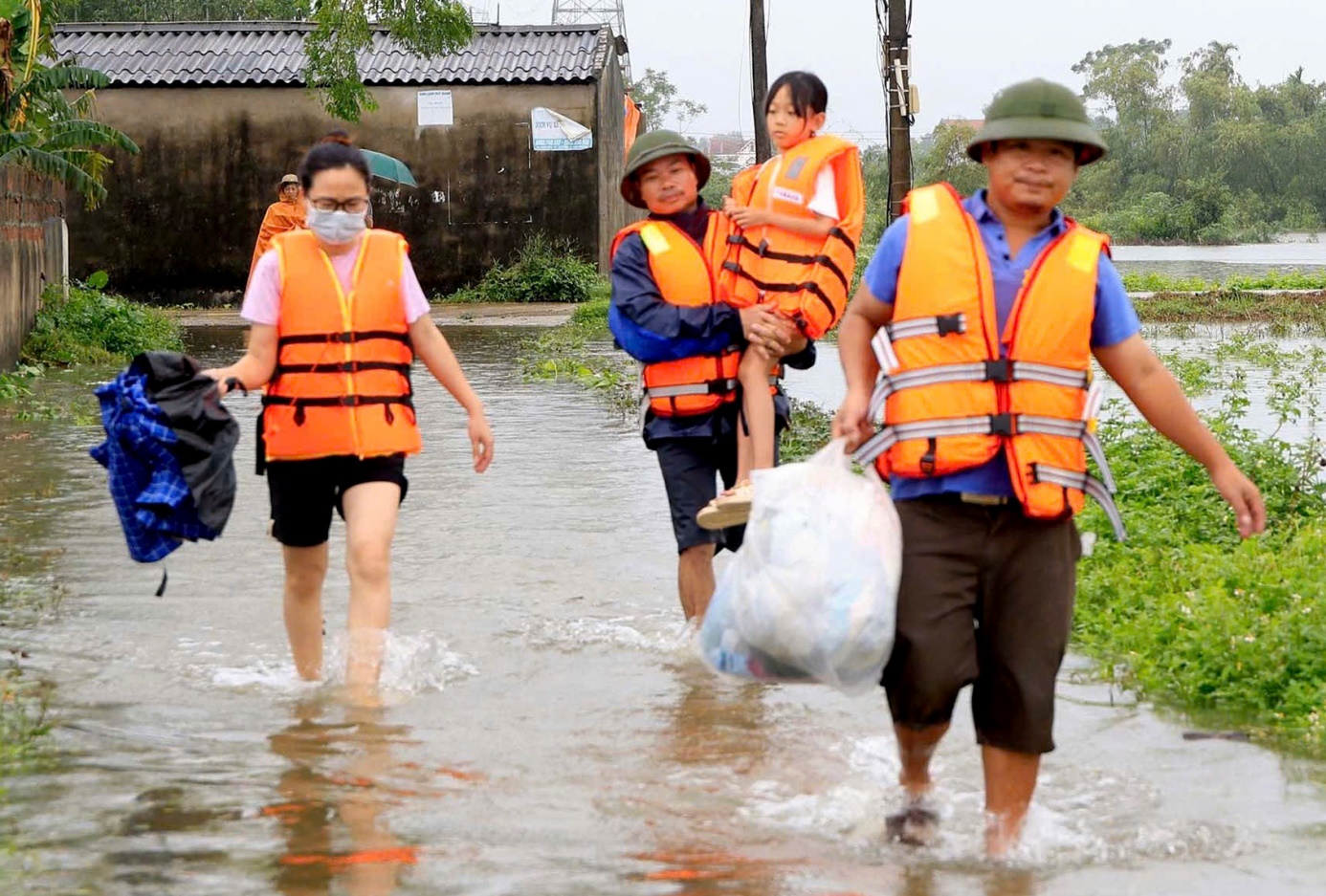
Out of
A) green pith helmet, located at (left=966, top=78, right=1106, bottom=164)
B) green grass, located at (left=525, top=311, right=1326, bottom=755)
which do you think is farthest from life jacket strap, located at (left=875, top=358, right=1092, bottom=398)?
green grass, located at (left=525, top=311, right=1326, bottom=755)

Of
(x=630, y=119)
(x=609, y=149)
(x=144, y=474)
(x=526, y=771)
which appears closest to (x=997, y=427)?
(x=526, y=771)

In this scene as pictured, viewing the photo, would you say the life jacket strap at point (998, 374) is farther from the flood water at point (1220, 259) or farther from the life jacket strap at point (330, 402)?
the flood water at point (1220, 259)

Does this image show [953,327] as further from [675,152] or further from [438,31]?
[438,31]

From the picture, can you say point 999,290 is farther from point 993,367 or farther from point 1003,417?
point 1003,417

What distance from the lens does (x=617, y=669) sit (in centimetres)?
693

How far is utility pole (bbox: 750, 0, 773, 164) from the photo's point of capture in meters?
29.5

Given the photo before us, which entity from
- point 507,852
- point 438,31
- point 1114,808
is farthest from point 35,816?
point 438,31

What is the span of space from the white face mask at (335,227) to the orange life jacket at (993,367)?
6.96 feet

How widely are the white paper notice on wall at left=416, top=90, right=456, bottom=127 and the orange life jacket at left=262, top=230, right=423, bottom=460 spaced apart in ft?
81.1

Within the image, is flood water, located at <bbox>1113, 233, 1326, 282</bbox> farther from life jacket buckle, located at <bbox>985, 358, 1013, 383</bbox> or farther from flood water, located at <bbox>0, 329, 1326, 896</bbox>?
life jacket buckle, located at <bbox>985, 358, 1013, 383</bbox>

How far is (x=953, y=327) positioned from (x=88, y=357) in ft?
48.3

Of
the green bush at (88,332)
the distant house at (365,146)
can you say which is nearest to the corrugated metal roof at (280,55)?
the distant house at (365,146)

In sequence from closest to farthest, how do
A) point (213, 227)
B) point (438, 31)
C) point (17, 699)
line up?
point (17, 699)
point (438, 31)
point (213, 227)

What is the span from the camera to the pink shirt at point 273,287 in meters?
6.10
